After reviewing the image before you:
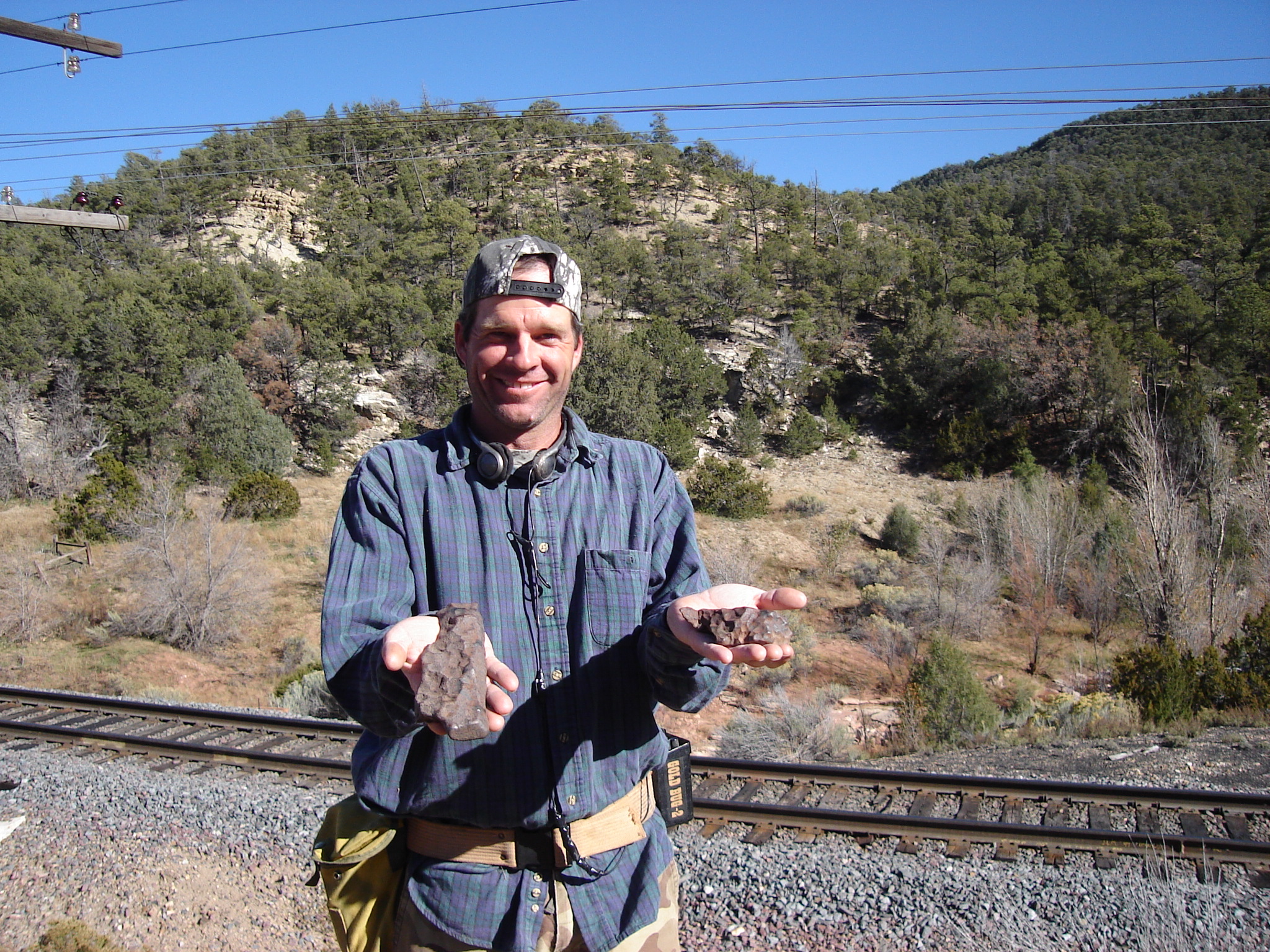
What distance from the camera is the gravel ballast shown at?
4.38m

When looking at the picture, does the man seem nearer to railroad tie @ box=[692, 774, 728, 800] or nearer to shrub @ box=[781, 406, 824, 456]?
railroad tie @ box=[692, 774, 728, 800]

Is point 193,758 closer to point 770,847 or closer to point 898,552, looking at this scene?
point 770,847

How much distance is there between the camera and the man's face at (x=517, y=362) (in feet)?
5.84

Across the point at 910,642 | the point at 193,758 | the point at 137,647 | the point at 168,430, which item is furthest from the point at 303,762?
the point at 168,430

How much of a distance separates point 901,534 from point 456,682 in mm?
26264

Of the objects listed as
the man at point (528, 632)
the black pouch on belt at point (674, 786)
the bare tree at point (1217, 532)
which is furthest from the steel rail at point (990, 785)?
the bare tree at point (1217, 532)

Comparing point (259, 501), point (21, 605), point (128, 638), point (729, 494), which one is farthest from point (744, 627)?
point (729, 494)

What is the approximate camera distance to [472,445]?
186 centimetres

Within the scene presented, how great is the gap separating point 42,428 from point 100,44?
81.7ft

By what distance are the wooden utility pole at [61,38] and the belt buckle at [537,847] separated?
964 centimetres

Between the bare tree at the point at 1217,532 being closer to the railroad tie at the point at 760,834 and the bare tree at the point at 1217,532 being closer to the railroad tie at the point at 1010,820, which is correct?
the railroad tie at the point at 1010,820

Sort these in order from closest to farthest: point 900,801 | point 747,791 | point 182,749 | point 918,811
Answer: point 918,811 → point 900,801 → point 747,791 → point 182,749

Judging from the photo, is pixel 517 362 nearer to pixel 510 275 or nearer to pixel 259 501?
pixel 510 275

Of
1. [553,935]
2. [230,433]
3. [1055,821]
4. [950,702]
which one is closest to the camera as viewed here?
[553,935]
